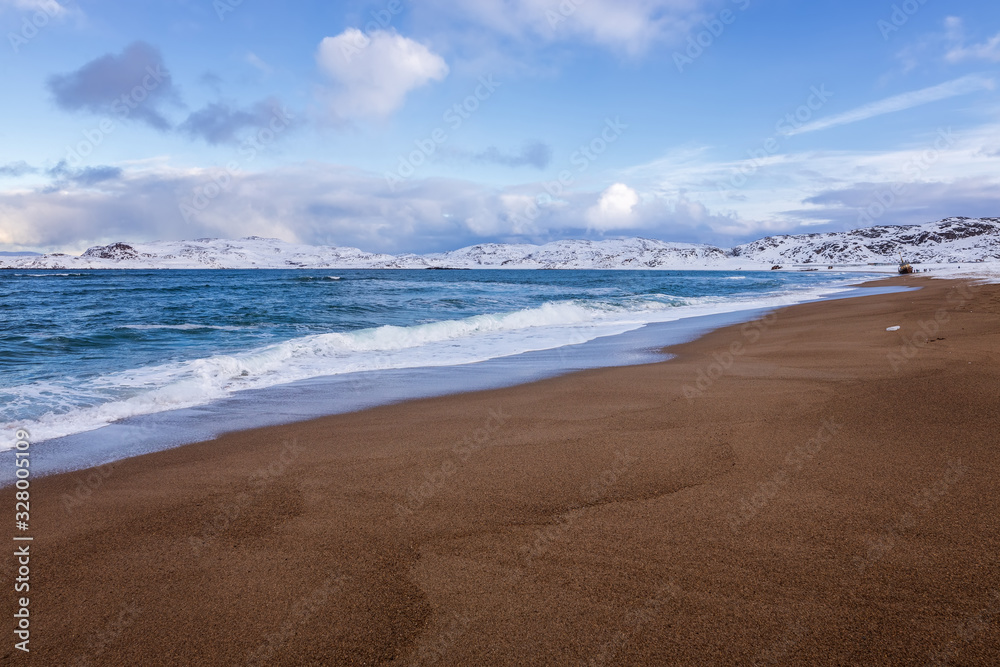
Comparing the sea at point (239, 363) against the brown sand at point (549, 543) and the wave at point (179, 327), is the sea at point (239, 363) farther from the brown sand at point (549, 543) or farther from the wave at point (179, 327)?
the brown sand at point (549, 543)

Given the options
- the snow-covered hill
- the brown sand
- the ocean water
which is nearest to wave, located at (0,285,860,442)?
the ocean water

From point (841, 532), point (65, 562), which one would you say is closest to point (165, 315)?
point (65, 562)

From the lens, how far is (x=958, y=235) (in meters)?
162

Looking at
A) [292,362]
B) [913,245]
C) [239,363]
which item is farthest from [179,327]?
[913,245]

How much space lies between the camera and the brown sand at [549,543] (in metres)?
2.53

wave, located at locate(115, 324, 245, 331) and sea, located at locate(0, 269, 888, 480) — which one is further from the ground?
wave, located at locate(115, 324, 245, 331)

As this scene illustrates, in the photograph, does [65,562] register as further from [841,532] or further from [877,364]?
[877,364]

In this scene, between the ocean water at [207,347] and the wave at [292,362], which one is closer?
the wave at [292,362]

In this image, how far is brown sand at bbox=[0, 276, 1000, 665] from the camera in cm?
253

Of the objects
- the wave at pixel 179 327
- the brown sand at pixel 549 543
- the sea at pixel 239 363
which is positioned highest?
the wave at pixel 179 327

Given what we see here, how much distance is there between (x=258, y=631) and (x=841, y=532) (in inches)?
138

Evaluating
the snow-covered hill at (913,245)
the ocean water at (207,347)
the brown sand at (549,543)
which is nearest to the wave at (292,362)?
the ocean water at (207,347)

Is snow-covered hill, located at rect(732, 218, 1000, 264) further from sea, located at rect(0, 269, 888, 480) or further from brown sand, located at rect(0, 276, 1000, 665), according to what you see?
brown sand, located at rect(0, 276, 1000, 665)

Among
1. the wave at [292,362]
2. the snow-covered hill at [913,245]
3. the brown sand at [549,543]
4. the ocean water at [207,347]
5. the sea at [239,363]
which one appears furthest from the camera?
the snow-covered hill at [913,245]
